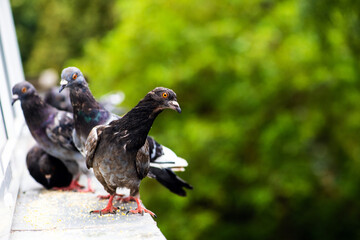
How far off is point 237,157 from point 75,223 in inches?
214

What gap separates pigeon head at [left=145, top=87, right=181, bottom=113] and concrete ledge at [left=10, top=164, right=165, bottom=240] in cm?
71

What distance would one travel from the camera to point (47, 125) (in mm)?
3631

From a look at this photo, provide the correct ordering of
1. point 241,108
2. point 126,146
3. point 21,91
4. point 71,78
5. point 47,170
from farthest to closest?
point 241,108, point 47,170, point 21,91, point 71,78, point 126,146

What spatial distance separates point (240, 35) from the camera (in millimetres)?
7812

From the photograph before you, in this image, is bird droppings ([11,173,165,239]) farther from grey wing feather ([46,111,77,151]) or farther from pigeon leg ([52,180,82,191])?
grey wing feather ([46,111,77,151])

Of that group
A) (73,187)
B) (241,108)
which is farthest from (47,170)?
(241,108)

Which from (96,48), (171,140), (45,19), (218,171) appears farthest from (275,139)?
(45,19)

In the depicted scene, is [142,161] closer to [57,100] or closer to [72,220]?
[72,220]

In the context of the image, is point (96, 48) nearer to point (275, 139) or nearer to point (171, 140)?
point (171, 140)

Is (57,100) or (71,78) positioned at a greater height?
(71,78)

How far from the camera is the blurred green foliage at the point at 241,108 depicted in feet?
25.1

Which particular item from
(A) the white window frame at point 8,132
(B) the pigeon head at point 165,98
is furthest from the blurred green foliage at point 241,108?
(B) the pigeon head at point 165,98

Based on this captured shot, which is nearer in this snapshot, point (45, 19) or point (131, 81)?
point (131, 81)

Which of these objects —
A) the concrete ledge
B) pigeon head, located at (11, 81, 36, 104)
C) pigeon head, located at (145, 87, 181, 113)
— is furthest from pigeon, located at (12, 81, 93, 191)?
pigeon head, located at (145, 87, 181, 113)
